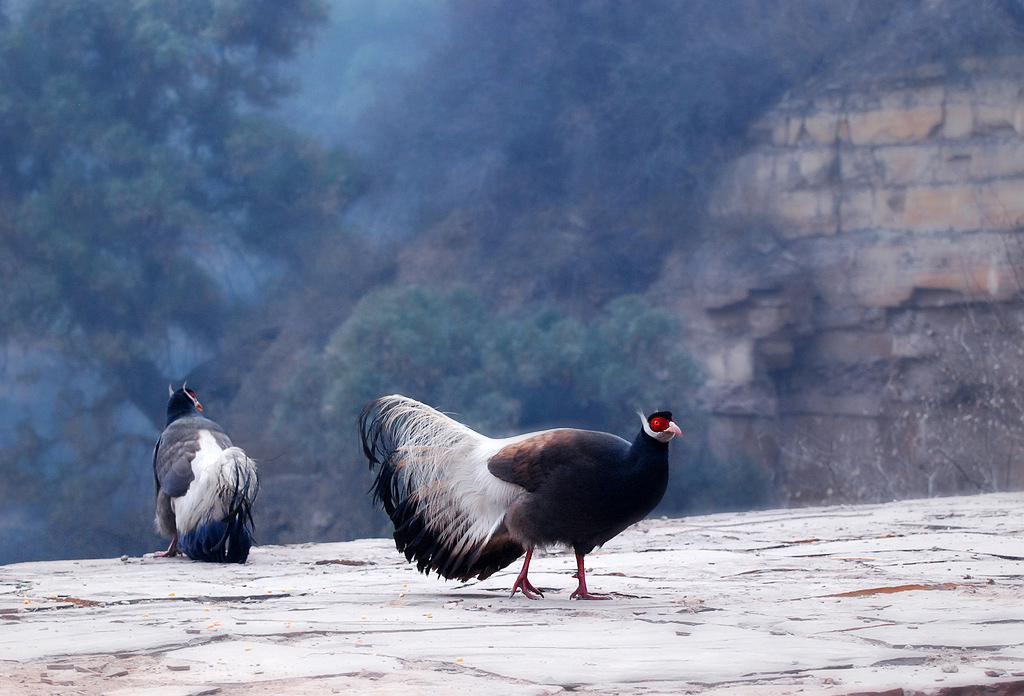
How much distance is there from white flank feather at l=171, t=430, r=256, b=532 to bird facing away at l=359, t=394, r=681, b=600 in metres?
1.46

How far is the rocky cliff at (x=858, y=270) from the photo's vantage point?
16.6 meters

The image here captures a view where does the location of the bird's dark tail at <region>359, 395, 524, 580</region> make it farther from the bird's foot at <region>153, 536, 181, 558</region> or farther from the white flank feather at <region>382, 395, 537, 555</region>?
the bird's foot at <region>153, 536, 181, 558</region>

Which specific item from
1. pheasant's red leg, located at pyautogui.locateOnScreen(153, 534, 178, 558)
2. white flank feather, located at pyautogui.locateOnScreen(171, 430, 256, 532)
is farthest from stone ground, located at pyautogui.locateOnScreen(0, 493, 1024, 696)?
pheasant's red leg, located at pyautogui.locateOnScreen(153, 534, 178, 558)

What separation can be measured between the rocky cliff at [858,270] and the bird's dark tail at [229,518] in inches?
462

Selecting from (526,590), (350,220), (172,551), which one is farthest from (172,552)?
(350,220)

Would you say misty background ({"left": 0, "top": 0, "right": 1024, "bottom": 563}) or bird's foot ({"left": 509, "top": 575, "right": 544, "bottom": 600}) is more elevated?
misty background ({"left": 0, "top": 0, "right": 1024, "bottom": 563})

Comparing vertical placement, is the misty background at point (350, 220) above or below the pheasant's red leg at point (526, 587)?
above

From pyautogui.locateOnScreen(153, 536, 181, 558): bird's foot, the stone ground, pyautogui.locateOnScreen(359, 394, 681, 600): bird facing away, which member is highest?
pyautogui.locateOnScreen(359, 394, 681, 600): bird facing away

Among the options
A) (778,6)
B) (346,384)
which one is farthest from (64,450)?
(778,6)

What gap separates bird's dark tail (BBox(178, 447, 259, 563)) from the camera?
18.3ft

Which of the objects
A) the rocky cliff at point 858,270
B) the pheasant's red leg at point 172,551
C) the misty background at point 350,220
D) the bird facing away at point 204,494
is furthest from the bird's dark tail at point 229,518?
the rocky cliff at point 858,270

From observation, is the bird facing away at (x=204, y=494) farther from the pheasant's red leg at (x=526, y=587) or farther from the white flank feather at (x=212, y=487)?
the pheasant's red leg at (x=526, y=587)

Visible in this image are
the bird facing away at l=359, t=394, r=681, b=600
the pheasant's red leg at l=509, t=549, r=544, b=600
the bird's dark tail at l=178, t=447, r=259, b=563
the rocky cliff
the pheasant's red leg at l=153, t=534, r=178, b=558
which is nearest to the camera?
the bird facing away at l=359, t=394, r=681, b=600

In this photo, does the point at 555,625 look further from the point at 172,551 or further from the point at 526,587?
the point at 172,551
